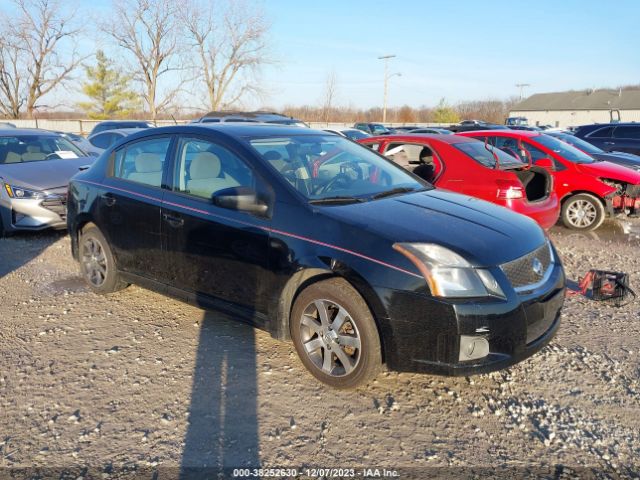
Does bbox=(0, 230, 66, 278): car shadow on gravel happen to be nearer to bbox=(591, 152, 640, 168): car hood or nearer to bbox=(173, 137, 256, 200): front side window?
bbox=(173, 137, 256, 200): front side window

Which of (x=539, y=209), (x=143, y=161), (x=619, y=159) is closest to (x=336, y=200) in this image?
(x=143, y=161)

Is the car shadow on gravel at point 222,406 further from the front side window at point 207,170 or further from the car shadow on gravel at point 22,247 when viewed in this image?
the car shadow on gravel at point 22,247

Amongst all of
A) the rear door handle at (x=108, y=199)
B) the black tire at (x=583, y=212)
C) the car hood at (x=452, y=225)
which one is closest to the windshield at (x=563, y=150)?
the black tire at (x=583, y=212)

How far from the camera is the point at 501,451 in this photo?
2732 mm

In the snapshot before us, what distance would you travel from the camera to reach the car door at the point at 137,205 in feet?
13.9

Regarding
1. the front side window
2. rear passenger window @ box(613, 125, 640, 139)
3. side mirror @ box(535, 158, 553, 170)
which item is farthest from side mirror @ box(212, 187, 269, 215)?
rear passenger window @ box(613, 125, 640, 139)

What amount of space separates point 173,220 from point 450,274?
221 cm

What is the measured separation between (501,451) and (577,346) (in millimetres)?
1588

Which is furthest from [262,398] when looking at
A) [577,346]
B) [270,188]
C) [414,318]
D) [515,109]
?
[515,109]

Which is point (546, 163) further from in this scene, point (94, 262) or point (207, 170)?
point (94, 262)

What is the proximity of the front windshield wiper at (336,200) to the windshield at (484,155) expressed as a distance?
11.3ft

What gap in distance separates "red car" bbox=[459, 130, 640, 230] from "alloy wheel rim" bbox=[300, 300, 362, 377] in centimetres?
571

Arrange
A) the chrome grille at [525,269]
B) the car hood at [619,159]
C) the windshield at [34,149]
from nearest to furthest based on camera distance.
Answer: the chrome grille at [525,269]
the windshield at [34,149]
the car hood at [619,159]

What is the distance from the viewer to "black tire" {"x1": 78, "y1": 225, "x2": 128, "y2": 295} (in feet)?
15.7
